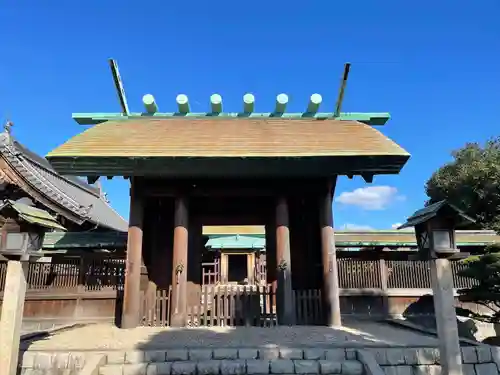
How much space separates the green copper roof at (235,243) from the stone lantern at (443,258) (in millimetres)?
18247

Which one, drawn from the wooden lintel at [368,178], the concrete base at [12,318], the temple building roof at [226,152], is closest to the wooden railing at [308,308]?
the temple building roof at [226,152]

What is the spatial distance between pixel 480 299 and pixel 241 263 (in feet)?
69.2

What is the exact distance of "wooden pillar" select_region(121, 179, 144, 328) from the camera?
9844mm

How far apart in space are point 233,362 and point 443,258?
13.1 ft

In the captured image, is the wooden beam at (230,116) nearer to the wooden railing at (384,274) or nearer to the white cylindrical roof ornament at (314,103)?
the white cylindrical roof ornament at (314,103)

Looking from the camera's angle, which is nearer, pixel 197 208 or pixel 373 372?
pixel 373 372

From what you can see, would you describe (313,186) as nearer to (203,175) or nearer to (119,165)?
(203,175)

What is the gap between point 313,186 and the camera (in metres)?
11.0

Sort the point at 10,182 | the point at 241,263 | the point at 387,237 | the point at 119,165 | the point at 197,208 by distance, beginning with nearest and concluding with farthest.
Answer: the point at 119,165, the point at 197,208, the point at 10,182, the point at 387,237, the point at 241,263

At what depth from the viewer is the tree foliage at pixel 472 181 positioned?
82.9 ft

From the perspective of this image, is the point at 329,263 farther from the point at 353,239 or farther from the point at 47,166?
the point at 47,166

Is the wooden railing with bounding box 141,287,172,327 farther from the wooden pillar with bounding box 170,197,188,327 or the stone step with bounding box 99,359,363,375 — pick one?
the stone step with bounding box 99,359,363,375

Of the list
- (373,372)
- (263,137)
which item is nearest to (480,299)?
(373,372)

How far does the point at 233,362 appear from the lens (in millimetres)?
6035
